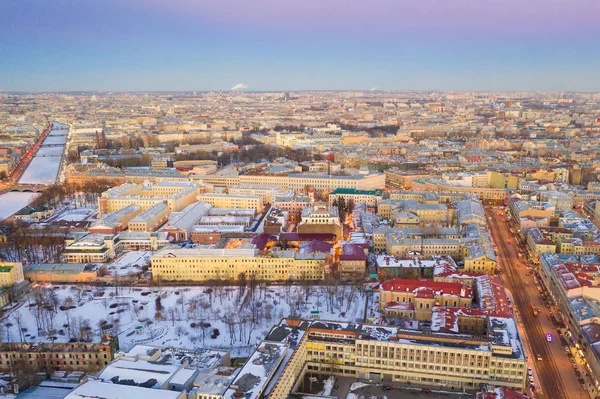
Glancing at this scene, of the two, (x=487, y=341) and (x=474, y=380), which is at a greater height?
(x=487, y=341)

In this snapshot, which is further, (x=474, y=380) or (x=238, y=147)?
(x=238, y=147)

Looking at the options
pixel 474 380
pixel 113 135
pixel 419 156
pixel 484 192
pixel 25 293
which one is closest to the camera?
pixel 474 380

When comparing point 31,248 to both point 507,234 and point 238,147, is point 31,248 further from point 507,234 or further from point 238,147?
point 238,147

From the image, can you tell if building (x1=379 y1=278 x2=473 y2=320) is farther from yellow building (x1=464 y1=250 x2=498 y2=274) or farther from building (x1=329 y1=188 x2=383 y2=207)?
building (x1=329 y1=188 x2=383 y2=207)

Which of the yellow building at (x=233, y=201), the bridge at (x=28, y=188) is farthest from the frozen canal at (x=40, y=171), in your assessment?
the yellow building at (x=233, y=201)

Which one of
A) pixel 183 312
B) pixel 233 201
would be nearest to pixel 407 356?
Result: pixel 183 312

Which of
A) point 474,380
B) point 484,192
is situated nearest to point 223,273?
point 474,380
